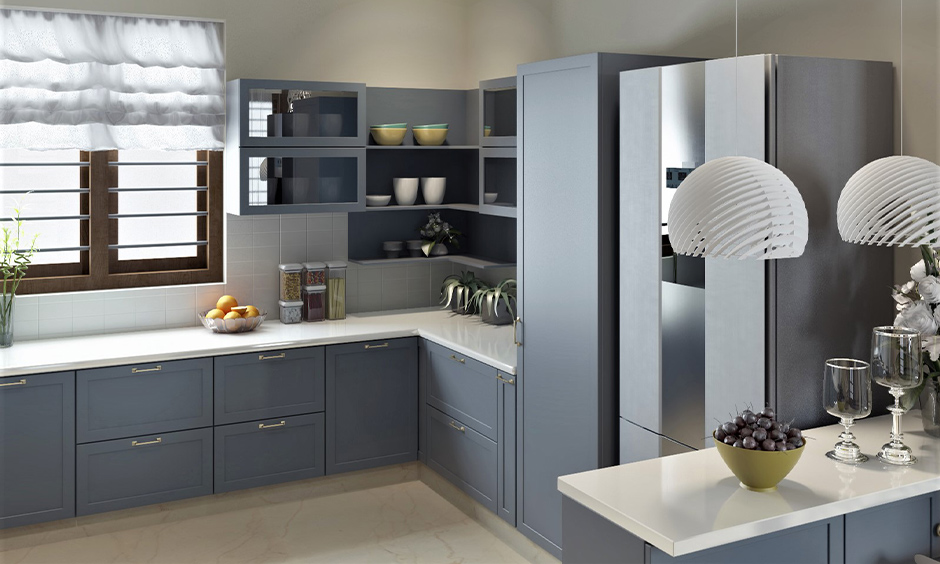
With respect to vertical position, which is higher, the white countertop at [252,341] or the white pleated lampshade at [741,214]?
the white pleated lampshade at [741,214]

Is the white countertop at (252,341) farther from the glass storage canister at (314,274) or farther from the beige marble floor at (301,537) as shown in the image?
the beige marble floor at (301,537)

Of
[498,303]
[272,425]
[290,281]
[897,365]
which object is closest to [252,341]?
[272,425]

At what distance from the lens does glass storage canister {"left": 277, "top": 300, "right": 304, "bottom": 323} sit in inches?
194

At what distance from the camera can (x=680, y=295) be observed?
3.07m

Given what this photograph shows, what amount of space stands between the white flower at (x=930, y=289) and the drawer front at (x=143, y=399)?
3124mm

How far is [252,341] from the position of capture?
4488mm

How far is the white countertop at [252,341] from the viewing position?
4.06 metres

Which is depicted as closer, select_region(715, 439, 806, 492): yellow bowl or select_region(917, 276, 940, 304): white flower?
select_region(715, 439, 806, 492): yellow bowl

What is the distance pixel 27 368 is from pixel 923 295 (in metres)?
3.53

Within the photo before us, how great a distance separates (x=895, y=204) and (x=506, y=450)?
2.19 metres

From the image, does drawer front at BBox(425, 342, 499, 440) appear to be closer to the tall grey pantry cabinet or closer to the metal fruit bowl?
the tall grey pantry cabinet

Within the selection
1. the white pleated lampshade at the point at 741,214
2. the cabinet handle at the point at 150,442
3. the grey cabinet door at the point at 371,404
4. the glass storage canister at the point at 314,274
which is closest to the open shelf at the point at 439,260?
the glass storage canister at the point at 314,274

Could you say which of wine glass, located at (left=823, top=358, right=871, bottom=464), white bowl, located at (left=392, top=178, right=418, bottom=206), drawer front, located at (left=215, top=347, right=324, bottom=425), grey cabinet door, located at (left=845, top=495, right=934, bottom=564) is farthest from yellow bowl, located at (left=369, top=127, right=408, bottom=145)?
grey cabinet door, located at (left=845, top=495, right=934, bottom=564)

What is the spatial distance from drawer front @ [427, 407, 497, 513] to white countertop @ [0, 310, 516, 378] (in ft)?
1.34
